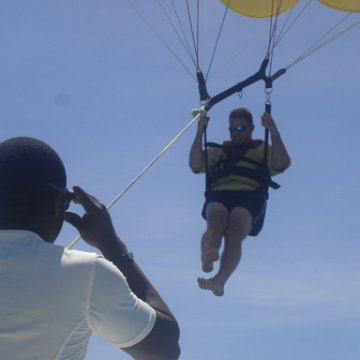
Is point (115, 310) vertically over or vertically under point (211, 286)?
under

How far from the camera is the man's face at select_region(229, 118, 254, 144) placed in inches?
331

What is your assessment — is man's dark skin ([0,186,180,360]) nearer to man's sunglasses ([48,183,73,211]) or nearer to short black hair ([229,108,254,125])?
man's sunglasses ([48,183,73,211])

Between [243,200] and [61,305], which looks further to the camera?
[243,200]

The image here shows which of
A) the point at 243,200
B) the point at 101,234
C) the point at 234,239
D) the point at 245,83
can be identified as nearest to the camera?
the point at 101,234

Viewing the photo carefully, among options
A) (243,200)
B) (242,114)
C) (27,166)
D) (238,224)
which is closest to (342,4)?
(242,114)

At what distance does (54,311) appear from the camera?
7.84 ft

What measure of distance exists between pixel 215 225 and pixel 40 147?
562cm

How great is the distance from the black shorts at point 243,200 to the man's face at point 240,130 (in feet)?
1.92

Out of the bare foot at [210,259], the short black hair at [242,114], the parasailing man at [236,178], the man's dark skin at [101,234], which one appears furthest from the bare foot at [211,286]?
the man's dark skin at [101,234]

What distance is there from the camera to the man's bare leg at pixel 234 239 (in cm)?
778

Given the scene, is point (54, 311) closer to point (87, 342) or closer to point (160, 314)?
point (87, 342)

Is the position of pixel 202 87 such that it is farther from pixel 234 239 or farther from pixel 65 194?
pixel 65 194

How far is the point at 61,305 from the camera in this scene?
2395 mm

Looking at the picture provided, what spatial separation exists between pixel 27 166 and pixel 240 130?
6009 millimetres
